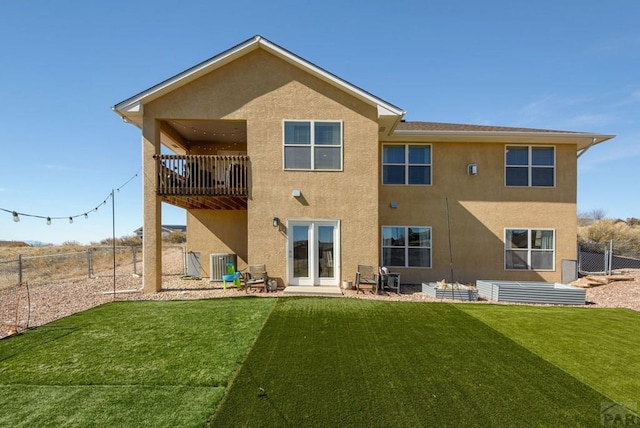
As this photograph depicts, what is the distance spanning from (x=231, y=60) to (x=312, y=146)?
406cm

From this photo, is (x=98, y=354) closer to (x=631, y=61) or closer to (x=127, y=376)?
(x=127, y=376)

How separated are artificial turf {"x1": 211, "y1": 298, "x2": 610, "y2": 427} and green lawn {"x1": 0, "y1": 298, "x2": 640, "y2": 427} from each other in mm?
21

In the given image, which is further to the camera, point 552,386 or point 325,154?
point 325,154

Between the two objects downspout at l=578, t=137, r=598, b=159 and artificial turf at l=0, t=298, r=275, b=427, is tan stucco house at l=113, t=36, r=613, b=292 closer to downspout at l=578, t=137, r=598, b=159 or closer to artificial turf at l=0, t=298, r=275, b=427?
downspout at l=578, t=137, r=598, b=159

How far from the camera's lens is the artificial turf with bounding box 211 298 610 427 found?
3443 mm

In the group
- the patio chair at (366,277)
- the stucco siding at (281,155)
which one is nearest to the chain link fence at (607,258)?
the patio chair at (366,277)

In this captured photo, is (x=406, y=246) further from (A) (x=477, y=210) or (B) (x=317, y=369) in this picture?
(B) (x=317, y=369)

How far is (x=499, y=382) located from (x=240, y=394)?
361 cm

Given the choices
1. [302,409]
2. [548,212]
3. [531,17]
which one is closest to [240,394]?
[302,409]

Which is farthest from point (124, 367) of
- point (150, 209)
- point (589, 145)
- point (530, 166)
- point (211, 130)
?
point (589, 145)

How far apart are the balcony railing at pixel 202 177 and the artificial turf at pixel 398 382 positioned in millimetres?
5343

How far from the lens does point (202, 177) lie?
10445 millimetres

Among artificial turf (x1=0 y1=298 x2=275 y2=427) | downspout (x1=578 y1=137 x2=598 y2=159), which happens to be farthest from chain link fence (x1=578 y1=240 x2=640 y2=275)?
artificial turf (x1=0 y1=298 x2=275 y2=427)

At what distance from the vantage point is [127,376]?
14.3 ft
